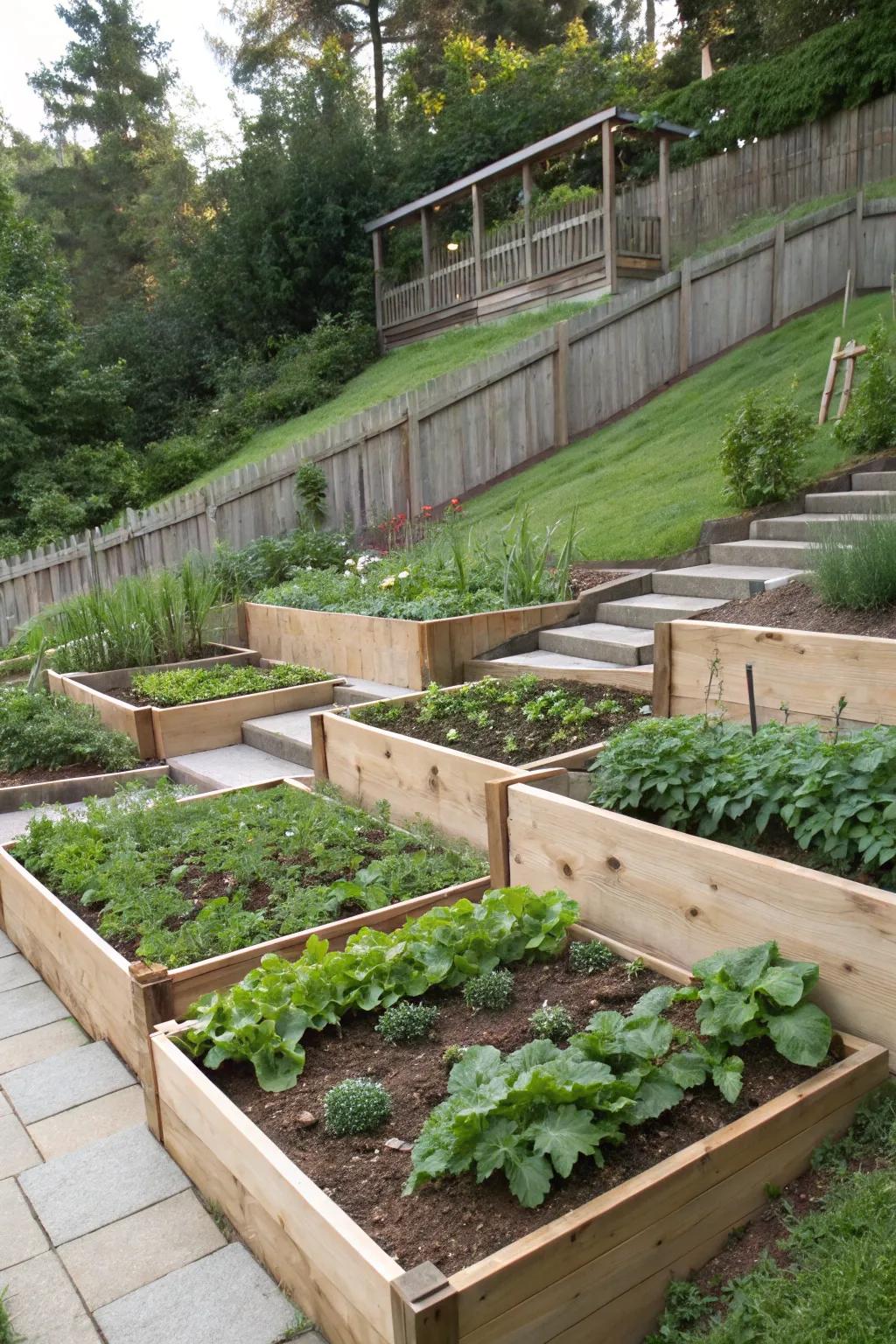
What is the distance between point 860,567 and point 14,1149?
420cm

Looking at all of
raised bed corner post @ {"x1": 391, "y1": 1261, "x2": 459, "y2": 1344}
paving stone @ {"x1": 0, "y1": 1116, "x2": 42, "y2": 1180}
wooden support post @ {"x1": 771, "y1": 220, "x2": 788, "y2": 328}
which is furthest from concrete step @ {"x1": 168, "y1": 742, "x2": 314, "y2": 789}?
wooden support post @ {"x1": 771, "y1": 220, "x2": 788, "y2": 328}

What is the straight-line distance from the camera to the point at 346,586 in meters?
8.10

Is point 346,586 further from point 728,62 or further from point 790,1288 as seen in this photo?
point 728,62

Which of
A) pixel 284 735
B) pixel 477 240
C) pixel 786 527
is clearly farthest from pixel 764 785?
pixel 477 240

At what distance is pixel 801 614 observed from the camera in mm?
5066

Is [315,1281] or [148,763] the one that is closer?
[315,1281]

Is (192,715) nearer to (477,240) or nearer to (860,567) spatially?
(860,567)

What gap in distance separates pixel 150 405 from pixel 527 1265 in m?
23.2

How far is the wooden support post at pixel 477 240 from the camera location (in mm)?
17578

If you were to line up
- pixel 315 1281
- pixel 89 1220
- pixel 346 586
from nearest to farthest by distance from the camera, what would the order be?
pixel 315 1281 < pixel 89 1220 < pixel 346 586

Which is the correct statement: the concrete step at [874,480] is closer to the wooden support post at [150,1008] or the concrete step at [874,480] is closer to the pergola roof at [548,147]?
the wooden support post at [150,1008]

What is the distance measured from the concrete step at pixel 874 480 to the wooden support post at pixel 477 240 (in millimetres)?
12385

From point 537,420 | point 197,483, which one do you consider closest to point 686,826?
point 537,420

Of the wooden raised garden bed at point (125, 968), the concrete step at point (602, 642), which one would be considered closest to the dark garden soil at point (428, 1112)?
the wooden raised garden bed at point (125, 968)
